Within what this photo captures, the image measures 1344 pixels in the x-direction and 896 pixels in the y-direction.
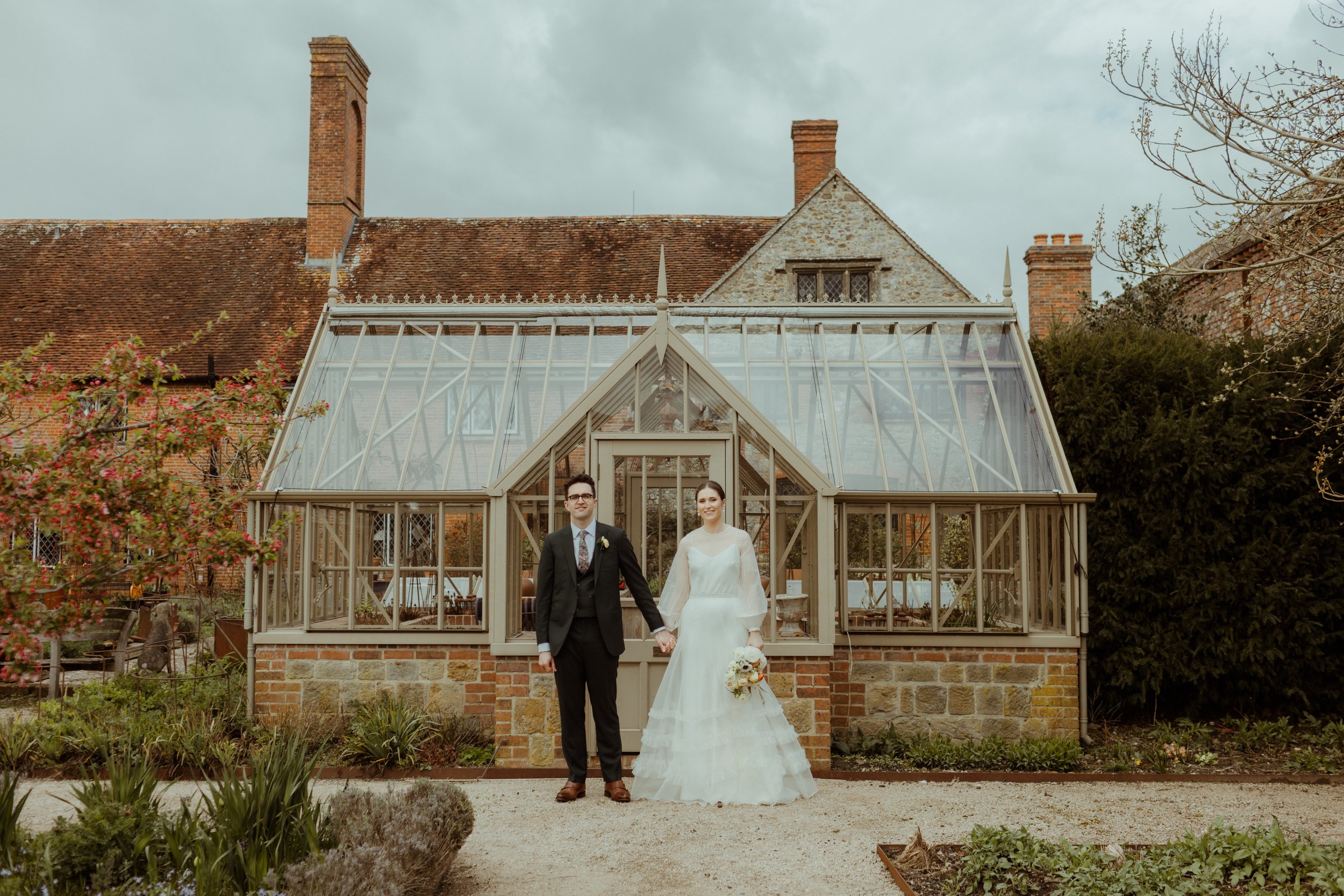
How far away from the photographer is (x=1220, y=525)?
8945mm

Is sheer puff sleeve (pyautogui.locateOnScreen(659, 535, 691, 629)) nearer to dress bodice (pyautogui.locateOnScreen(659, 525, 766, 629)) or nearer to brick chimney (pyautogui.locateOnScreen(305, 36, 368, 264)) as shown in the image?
dress bodice (pyautogui.locateOnScreen(659, 525, 766, 629))

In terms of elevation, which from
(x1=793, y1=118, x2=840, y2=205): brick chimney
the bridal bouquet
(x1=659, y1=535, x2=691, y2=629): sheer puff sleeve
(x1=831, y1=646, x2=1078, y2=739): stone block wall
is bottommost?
(x1=831, y1=646, x2=1078, y2=739): stone block wall

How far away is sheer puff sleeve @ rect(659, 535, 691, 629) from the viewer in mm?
6957

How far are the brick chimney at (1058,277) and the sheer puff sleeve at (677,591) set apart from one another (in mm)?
11920

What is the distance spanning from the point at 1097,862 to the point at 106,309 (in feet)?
67.5

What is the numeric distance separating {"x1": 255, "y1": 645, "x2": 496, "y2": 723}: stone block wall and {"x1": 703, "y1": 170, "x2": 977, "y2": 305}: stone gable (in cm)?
1027

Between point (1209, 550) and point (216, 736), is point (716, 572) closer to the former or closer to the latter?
point (216, 736)

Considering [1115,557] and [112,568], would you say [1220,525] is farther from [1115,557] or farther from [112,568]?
[112,568]

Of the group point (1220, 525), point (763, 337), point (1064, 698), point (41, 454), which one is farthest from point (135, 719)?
point (1220, 525)

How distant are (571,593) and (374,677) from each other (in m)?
2.72

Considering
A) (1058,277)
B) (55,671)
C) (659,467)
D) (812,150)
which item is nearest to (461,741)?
(659,467)

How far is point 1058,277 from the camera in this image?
17031 millimetres

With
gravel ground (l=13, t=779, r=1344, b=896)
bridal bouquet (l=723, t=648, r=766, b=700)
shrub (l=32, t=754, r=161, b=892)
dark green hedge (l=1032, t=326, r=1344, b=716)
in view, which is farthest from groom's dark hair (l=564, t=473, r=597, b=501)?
dark green hedge (l=1032, t=326, r=1344, b=716)

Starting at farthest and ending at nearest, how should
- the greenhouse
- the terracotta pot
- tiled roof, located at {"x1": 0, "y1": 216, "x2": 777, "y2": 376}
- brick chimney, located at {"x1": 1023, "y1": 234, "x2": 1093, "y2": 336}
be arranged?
1. tiled roof, located at {"x1": 0, "y1": 216, "x2": 777, "y2": 376}
2. brick chimney, located at {"x1": 1023, "y1": 234, "x2": 1093, "y2": 336}
3. the terracotta pot
4. the greenhouse
